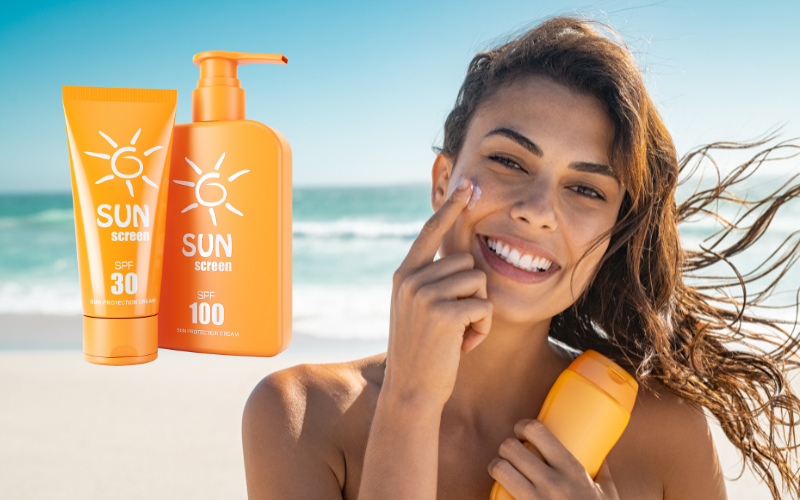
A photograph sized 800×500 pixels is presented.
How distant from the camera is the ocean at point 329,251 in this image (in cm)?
352

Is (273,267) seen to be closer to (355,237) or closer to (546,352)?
(546,352)

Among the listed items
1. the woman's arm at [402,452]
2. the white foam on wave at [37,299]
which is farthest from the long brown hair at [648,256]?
the white foam on wave at [37,299]

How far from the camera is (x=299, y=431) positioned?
1.02m

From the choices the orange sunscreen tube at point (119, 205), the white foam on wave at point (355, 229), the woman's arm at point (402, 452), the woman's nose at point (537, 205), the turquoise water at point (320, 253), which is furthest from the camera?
the white foam on wave at point (355, 229)

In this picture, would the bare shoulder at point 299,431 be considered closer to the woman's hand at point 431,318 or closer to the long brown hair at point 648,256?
the woman's hand at point 431,318

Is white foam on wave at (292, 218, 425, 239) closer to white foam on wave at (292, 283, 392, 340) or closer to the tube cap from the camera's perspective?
white foam on wave at (292, 283, 392, 340)

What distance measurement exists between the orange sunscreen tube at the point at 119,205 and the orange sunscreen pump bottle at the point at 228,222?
42 mm

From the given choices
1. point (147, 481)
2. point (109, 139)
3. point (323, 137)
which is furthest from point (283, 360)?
point (323, 137)

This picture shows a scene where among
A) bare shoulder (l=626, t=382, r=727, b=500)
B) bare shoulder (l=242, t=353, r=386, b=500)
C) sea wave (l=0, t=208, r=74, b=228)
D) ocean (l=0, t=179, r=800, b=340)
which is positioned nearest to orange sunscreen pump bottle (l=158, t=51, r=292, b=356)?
bare shoulder (l=242, t=353, r=386, b=500)

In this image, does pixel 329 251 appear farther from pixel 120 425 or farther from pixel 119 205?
pixel 119 205

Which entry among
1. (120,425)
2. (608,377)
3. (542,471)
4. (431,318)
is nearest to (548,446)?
(542,471)

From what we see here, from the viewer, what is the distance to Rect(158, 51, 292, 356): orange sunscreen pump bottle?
1.11 m

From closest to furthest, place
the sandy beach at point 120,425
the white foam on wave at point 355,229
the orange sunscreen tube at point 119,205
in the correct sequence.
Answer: the orange sunscreen tube at point 119,205 → the sandy beach at point 120,425 → the white foam on wave at point 355,229

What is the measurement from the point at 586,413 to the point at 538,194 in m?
0.36
